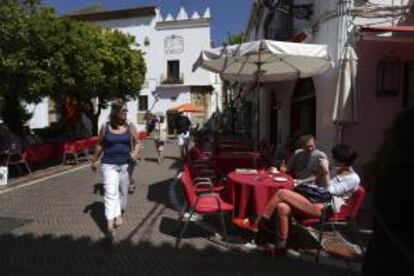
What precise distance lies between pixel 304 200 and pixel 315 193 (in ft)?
0.60

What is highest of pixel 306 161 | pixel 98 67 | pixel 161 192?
pixel 98 67

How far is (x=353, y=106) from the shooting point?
10.1 meters

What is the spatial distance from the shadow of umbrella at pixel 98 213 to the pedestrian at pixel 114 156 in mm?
497

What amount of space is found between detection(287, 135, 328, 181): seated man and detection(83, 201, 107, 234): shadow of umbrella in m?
2.90

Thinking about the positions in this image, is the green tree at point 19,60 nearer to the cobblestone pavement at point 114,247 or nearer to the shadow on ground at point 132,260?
the cobblestone pavement at point 114,247

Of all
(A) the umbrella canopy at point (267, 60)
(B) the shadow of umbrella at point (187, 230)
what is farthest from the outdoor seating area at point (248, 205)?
(A) the umbrella canopy at point (267, 60)

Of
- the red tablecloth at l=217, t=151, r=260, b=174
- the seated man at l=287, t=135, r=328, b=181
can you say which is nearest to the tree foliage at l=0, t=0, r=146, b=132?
the red tablecloth at l=217, t=151, r=260, b=174

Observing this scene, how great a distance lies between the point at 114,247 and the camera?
7523 millimetres

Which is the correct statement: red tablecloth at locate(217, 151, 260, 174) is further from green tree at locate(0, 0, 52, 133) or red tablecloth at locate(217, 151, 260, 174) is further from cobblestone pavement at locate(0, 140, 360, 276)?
green tree at locate(0, 0, 52, 133)

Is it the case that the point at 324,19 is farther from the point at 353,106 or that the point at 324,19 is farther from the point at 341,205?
the point at 341,205

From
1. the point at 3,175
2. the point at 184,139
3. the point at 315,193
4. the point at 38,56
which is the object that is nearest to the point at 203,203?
the point at 315,193

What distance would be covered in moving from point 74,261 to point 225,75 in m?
7.96

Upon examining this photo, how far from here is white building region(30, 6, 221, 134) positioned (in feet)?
156

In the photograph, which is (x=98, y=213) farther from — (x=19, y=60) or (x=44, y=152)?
(x=44, y=152)
